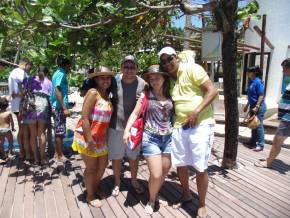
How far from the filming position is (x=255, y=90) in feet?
20.0

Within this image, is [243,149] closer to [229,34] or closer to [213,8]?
[229,34]

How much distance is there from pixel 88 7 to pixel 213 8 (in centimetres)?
165

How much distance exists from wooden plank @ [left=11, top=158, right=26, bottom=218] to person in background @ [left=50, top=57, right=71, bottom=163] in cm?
65

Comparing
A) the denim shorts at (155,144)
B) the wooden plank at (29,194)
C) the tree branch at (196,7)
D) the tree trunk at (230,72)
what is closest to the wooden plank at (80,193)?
the wooden plank at (29,194)

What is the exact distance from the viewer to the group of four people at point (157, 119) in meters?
3.24

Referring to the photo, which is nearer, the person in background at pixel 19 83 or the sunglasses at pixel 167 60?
the sunglasses at pixel 167 60

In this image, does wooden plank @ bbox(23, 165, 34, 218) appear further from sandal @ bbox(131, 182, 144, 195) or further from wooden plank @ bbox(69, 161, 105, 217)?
sandal @ bbox(131, 182, 144, 195)

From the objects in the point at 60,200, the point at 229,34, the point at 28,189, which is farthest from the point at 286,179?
the point at 28,189

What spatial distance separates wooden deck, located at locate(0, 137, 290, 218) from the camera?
11.8 ft

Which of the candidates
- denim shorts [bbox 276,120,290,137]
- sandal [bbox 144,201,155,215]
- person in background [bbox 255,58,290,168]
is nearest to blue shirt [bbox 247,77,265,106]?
person in background [bbox 255,58,290,168]

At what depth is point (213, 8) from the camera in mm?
4316

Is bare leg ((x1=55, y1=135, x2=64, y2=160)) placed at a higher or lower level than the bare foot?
higher

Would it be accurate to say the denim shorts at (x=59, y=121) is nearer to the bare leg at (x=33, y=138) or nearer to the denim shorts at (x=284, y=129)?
the bare leg at (x=33, y=138)

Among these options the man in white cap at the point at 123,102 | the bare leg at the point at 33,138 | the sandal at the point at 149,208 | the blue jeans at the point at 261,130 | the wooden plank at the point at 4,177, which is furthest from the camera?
the blue jeans at the point at 261,130
